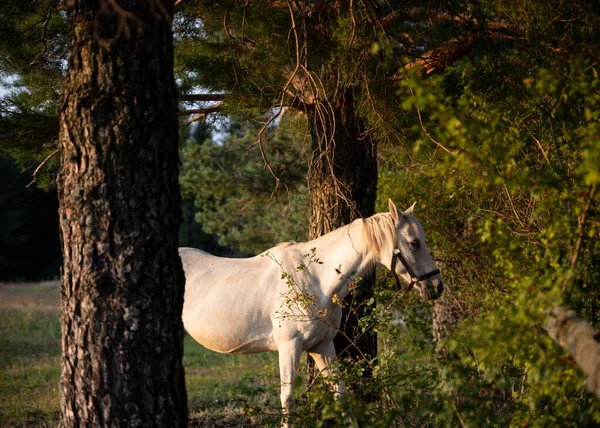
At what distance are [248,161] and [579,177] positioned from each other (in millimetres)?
12073

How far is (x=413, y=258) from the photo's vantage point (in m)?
5.33

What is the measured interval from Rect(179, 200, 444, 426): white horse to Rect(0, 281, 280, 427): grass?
0.34m

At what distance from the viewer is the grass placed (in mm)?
6691

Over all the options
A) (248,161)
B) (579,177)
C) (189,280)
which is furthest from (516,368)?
(248,161)

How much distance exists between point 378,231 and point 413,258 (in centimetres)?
35

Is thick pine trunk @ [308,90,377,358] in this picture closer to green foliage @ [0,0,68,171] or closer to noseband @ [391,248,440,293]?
noseband @ [391,248,440,293]

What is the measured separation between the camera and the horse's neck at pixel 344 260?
5422mm

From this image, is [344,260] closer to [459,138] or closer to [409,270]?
[409,270]

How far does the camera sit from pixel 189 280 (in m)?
6.32

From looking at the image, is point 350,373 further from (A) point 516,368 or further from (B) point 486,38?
(B) point 486,38

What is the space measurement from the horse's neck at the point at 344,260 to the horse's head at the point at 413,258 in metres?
0.25

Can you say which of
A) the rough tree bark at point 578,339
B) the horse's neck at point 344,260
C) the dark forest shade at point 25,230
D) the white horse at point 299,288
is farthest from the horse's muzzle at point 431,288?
the dark forest shade at point 25,230

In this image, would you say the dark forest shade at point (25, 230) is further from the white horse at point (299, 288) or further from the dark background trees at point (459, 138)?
the dark background trees at point (459, 138)

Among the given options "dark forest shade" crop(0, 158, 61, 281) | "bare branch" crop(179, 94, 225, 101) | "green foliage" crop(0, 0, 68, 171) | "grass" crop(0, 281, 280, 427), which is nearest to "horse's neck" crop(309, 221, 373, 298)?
"grass" crop(0, 281, 280, 427)
